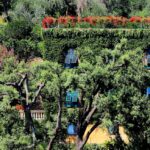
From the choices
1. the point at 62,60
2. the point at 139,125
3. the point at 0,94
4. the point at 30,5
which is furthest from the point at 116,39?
the point at 30,5

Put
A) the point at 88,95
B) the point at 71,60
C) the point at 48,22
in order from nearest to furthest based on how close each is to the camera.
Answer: the point at 88,95 < the point at 71,60 < the point at 48,22

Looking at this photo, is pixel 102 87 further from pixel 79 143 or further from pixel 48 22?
pixel 48 22

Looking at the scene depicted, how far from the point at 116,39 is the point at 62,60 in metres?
3.61

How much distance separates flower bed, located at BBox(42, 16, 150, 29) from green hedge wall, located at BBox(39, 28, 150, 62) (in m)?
→ 0.54

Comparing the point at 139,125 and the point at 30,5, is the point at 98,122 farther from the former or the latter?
the point at 30,5

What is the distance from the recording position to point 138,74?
2342 cm

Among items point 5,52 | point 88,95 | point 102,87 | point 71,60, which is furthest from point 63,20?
point 102,87

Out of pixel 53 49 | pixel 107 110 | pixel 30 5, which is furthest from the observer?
pixel 30 5

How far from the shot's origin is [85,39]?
34750 millimetres

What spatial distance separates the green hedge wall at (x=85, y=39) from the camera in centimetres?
3459

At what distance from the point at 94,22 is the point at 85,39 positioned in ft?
4.32

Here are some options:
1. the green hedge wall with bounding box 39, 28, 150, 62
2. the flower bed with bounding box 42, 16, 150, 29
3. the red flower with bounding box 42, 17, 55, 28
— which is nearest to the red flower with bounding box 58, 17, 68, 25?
the flower bed with bounding box 42, 16, 150, 29

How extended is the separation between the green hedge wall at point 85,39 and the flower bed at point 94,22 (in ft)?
1.76

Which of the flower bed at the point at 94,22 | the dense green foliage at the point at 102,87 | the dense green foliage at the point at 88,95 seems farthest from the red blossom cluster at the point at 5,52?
the dense green foliage at the point at 102,87
